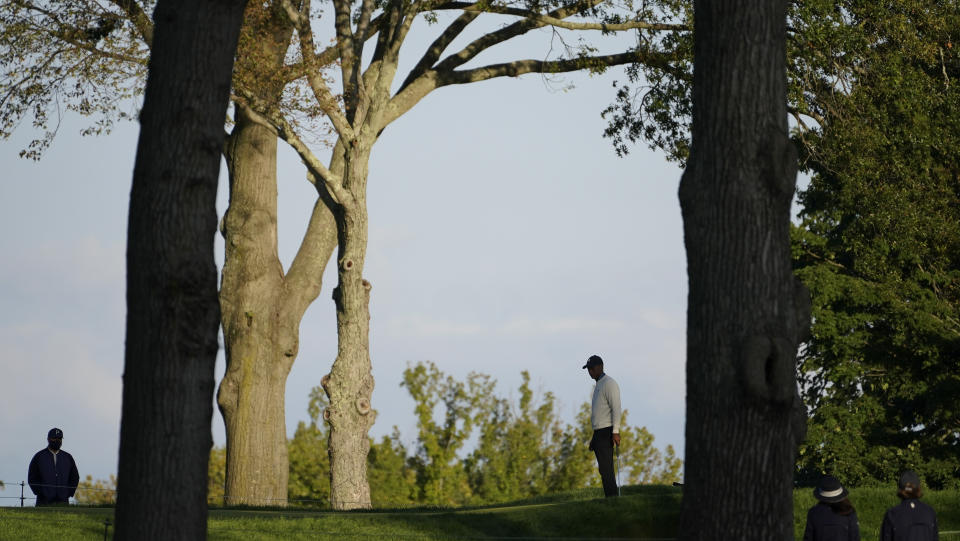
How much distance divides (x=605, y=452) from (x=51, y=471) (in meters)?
8.75

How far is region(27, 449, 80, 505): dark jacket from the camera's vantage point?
18.2m

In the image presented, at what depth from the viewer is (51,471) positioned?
18266 mm

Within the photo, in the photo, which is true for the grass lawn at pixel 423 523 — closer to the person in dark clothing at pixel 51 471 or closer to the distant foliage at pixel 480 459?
the person in dark clothing at pixel 51 471

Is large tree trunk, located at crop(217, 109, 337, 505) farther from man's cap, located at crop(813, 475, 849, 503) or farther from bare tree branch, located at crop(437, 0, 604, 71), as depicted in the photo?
man's cap, located at crop(813, 475, 849, 503)

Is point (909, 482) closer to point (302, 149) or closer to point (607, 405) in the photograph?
point (607, 405)

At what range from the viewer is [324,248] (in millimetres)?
25906

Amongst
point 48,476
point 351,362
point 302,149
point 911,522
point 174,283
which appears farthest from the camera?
point 302,149

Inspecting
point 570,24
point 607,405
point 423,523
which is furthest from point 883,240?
point 423,523

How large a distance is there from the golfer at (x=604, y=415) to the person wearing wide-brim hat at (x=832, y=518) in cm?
522

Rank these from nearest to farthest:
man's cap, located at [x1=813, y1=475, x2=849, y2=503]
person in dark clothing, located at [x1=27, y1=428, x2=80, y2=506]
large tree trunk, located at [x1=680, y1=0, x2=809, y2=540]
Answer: large tree trunk, located at [x1=680, y1=0, x2=809, y2=540]
man's cap, located at [x1=813, y1=475, x2=849, y2=503]
person in dark clothing, located at [x1=27, y1=428, x2=80, y2=506]

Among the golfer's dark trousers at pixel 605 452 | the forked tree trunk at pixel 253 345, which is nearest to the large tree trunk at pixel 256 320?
the forked tree trunk at pixel 253 345

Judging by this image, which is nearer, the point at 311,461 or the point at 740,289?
the point at 740,289

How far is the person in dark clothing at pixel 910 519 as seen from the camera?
10938 mm

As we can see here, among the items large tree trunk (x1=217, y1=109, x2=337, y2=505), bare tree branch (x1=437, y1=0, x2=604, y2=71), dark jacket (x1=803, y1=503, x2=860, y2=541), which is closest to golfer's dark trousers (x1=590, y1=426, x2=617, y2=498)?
dark jacket (x1=803, y1=503, x2=860, y2=541)
